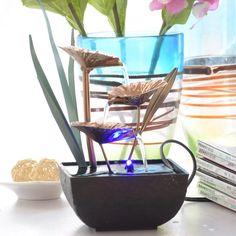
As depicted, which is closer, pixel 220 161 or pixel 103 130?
pixel 103 130

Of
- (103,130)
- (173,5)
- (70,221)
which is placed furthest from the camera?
(173,5)

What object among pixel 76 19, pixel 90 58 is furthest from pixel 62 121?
pixel 76 19

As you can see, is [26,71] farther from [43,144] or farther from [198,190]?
[198,190]

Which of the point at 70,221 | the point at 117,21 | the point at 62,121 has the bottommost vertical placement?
the point at 70,221

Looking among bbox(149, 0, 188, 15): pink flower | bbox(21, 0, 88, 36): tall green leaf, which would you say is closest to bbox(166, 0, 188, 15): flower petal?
bbox(149, 0, 188, 15): pink flower

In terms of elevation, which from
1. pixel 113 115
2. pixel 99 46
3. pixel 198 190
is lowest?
pixel 198 190

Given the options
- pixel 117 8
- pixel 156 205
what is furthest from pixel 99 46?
pixel 156 205

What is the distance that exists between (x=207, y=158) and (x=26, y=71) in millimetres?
440

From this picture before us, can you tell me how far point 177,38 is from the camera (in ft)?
3.40

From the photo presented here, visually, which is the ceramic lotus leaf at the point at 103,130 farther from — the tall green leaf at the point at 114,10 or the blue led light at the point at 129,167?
the tall green leaf at the point at 114,10

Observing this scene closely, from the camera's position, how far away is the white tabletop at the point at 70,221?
2.71 feet

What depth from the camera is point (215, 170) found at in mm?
943

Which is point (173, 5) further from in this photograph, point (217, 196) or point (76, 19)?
point (217, 196)

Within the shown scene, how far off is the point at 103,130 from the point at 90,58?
10 centimetres
